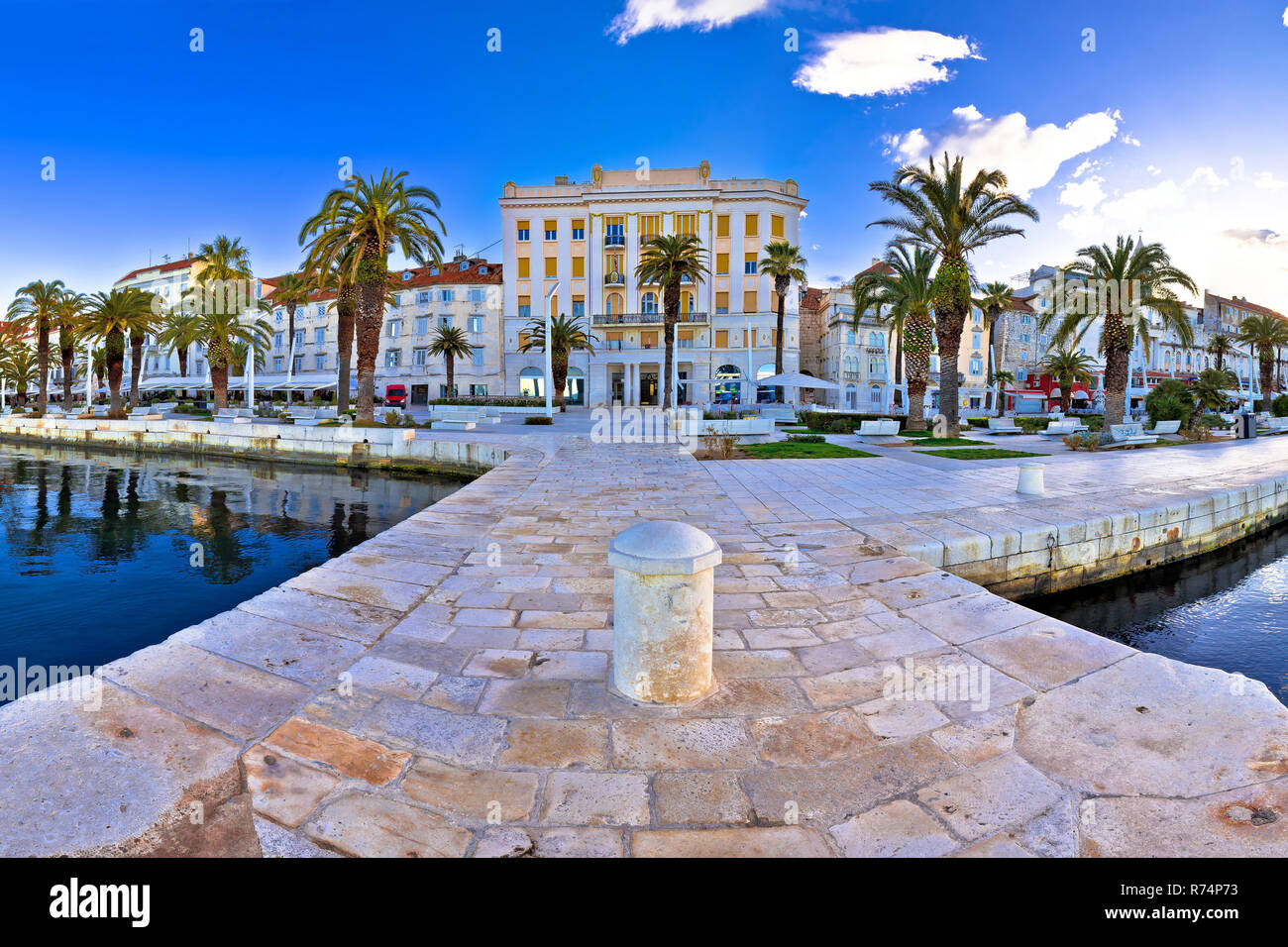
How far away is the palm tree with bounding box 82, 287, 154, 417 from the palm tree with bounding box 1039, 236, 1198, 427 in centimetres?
4207

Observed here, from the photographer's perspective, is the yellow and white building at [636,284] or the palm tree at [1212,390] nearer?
the palm tree at [1212,390]

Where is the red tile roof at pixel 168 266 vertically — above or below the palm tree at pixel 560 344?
above

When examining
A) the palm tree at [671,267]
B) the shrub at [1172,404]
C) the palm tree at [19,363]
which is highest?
the palm tree at [671,267]

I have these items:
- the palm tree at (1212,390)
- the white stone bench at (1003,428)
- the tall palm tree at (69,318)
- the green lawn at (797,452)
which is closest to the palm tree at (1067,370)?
the white stone bench at (1003,428)

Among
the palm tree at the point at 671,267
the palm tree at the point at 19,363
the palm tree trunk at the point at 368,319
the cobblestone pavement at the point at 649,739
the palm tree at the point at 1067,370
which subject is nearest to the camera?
the cobblestone pavement at the point at 649,739

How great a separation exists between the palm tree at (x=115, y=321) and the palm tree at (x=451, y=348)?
17.2 metres

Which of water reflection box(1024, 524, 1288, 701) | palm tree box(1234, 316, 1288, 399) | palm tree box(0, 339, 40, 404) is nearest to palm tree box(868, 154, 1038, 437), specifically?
water reflection box(1024, 524, 1288, 701)

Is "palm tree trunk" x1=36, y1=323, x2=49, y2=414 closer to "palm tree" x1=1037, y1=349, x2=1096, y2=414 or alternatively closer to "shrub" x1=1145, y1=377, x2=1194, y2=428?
"shrub" x1=1145, y1=377, x2=1194, y2=428

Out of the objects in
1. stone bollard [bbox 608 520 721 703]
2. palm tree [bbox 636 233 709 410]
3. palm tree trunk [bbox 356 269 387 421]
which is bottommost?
stone bollard [bbox 608 520 721 703]

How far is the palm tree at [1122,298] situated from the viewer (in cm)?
2223

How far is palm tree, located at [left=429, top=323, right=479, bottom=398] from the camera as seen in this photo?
45.9 m

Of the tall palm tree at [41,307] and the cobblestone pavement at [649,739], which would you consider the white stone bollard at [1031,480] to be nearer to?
the cobblestone pavement at [649,739]
